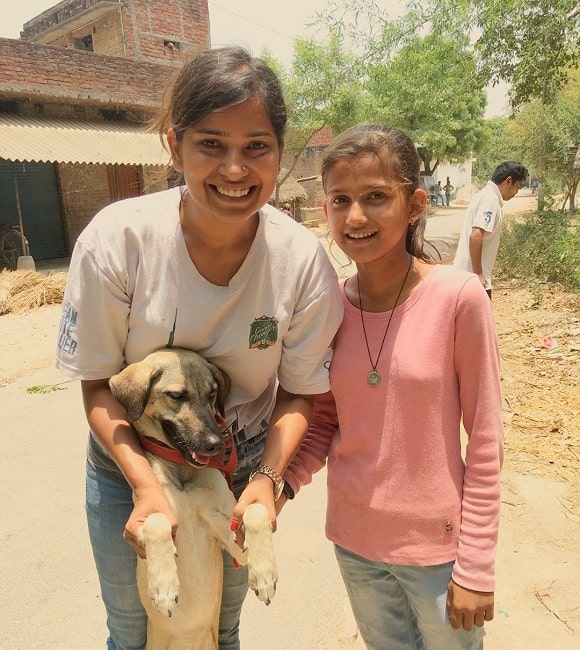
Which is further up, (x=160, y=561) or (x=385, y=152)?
(x=385, y=152)

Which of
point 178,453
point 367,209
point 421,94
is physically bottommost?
point 178,453

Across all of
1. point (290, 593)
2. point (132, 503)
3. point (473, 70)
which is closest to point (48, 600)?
point (290, 593)

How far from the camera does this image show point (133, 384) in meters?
1.69

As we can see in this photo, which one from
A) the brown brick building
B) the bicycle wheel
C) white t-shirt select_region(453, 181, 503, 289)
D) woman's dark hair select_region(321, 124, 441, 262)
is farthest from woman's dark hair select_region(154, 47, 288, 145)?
the bicycle wheel

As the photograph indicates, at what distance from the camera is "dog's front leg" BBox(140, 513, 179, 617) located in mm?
1528

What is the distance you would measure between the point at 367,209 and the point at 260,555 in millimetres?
1055

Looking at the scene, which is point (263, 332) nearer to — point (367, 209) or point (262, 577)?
point (367, 209)

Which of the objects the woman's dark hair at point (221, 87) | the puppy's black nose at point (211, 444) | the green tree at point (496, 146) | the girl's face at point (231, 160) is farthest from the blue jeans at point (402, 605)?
the green tree at point (496, 146)

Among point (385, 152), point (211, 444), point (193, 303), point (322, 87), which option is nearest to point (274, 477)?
point (211, 444)

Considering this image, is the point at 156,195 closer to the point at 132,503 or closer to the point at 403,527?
the point at 132,503

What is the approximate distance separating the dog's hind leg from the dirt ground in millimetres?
1265

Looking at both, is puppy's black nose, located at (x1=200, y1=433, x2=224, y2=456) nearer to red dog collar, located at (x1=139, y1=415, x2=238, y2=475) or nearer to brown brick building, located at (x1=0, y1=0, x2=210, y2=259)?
red dog collar, located at (x1=139, y1=415, x2=238, y2=475)

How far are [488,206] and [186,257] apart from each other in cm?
495

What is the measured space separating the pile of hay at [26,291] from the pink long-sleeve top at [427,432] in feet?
30.4
